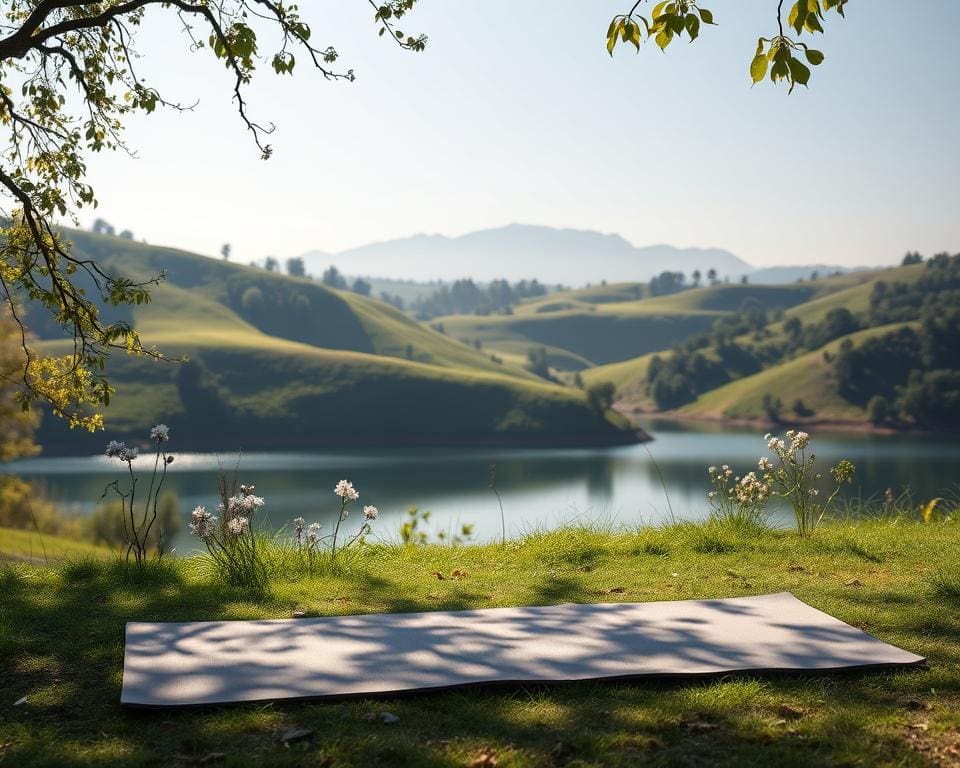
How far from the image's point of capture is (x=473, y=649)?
487 cm

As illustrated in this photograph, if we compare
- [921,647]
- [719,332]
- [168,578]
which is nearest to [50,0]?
[168,578]

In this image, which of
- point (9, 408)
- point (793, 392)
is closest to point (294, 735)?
point (9, 408)

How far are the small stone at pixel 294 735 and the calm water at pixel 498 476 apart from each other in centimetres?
3781

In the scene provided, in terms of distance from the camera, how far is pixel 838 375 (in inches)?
4409

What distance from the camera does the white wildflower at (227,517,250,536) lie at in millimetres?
6539

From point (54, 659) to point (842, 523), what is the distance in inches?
308

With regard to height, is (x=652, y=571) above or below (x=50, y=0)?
below

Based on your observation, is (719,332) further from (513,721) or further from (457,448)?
(513,721)

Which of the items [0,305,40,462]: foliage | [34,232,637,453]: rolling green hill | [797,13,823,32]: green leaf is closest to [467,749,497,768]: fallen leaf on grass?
[797,13,823,32]: green leaf

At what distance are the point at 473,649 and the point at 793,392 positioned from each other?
11589cm

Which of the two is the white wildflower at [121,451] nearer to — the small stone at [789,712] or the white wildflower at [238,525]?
the white wildflower at [238,525]

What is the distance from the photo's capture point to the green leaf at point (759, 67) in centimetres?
448

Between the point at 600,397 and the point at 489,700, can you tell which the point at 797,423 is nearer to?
the point at 600,397

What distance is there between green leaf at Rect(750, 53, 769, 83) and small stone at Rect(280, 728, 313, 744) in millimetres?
3771
